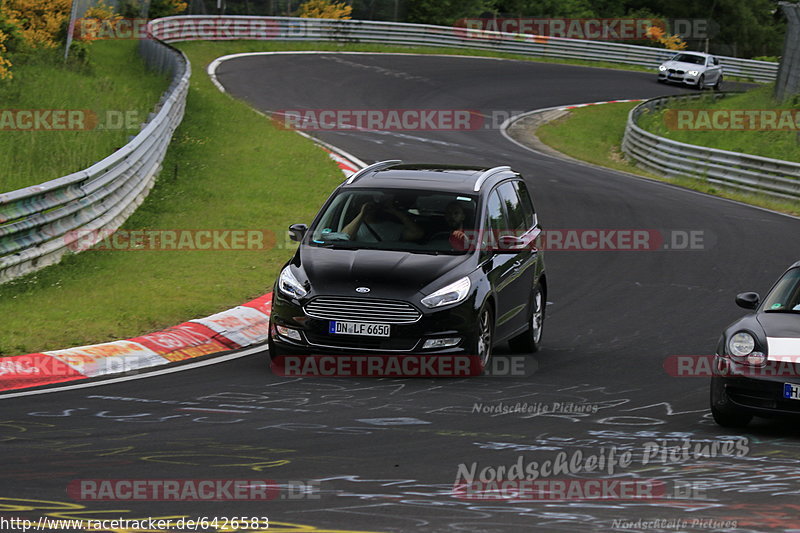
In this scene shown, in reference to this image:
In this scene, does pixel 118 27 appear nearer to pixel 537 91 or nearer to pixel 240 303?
pixel 537 91

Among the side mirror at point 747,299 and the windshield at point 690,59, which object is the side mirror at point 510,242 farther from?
the windshield at point 690,59

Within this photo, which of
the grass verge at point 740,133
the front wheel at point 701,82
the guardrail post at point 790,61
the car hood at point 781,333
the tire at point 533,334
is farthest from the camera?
the front wheel at point 701,82

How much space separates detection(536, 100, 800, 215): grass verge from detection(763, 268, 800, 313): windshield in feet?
51.8

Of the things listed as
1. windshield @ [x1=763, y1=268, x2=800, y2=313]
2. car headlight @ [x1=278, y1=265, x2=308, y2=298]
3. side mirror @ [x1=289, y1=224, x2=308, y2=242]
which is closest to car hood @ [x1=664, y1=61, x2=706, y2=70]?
side mirror @ [x1=289, y1=224, x2=308, y2=242]

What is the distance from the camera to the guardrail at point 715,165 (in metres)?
26.0

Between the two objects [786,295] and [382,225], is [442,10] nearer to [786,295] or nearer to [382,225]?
[382,225]

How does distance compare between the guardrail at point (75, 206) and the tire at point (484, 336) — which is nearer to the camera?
the tire at point (484, 336)

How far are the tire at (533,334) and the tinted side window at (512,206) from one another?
664 millimetres

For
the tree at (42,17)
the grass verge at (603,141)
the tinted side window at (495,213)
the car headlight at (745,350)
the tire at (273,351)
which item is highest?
the tree at (42,17)

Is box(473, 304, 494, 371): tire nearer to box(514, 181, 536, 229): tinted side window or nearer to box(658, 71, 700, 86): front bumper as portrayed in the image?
box(514, 181, 536, 229): tinted side window

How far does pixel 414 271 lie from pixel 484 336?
2.82 ft

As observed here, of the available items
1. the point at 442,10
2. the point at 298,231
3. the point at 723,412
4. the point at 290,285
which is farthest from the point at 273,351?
the point at 442,10

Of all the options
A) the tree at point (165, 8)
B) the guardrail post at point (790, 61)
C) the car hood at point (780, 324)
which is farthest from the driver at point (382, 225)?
the tree at point (165, 8)

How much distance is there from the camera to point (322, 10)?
171ft
